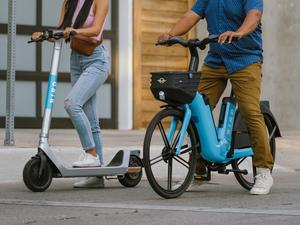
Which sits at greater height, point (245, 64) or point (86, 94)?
point (245, 64)

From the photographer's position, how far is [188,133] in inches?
254

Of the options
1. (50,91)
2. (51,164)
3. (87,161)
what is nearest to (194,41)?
(50,91)

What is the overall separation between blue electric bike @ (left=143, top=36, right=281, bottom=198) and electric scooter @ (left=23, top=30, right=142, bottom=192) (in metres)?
0.42

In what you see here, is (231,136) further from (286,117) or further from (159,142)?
(286,117)

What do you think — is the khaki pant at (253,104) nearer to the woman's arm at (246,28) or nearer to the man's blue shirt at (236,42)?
the man's blue shirt at (236,42)

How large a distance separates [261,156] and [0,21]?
7.31 metres

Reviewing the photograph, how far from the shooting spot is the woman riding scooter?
6824 mm

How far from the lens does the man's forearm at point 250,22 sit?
6.32 metres

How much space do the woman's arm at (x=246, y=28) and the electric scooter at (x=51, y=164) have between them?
1325 millimetres

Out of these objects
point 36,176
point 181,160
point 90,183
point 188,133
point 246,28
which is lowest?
point 90,183

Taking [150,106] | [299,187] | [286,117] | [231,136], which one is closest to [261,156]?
[231,136]

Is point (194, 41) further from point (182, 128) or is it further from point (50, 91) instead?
point (50, 91)

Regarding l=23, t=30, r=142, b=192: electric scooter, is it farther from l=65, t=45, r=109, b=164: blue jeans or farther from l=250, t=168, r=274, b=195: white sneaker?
l=250, t=168, r=274, b=195: white sneaker

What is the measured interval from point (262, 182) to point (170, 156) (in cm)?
93
